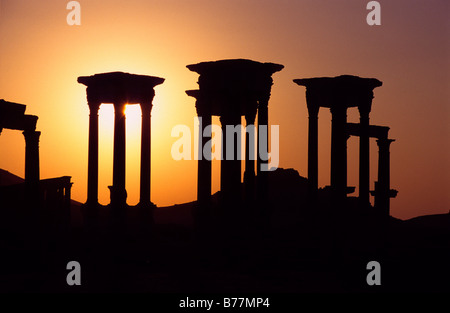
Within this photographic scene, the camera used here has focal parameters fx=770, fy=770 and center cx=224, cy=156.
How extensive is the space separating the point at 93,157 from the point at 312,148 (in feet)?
38.9

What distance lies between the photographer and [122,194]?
4116 cm

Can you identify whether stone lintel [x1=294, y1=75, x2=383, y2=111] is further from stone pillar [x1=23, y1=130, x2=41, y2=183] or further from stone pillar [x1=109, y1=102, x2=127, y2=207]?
stone pillar [x1=23, y1=130, x2=41, y2=183]

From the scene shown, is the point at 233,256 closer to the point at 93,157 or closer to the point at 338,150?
the point at 338,150

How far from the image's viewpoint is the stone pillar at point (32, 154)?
43.0 metres

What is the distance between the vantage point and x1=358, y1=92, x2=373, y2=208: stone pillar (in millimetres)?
42188

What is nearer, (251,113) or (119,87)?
(119,87)

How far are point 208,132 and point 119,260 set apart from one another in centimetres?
796

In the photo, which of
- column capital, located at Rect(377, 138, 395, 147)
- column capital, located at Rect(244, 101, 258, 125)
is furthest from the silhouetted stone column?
column capital, located at Rect(377, 138, 395, 147)

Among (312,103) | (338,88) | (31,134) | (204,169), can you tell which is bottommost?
(204,169)

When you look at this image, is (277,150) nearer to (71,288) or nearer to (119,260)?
(119,260)

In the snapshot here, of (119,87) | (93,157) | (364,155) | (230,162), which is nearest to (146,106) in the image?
(119,87)

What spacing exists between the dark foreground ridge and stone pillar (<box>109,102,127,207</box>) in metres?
1.92

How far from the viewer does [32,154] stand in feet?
143

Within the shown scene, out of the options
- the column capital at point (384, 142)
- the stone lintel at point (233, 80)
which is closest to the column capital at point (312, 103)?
the stone lintel at point (233, 80)
